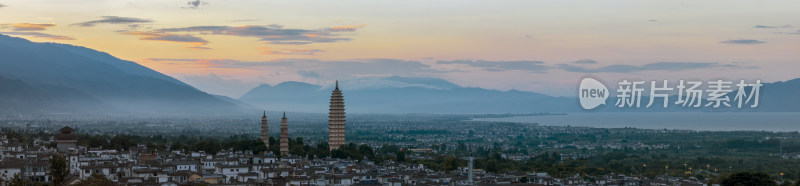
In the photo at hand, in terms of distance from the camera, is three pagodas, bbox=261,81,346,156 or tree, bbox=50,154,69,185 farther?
three pagodas, bbox=261,81,346,156

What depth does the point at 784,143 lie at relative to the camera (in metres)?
155

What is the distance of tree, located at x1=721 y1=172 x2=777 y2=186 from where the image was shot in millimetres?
58938

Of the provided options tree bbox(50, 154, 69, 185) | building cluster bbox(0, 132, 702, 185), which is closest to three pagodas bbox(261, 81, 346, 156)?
building cluster bbox(0, 132, 702, 185)

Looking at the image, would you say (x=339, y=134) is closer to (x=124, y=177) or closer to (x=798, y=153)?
(x=124, y=177)

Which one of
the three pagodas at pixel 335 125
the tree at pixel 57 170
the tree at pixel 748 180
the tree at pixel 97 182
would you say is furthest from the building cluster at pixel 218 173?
the three pagodas at pixel 335 125

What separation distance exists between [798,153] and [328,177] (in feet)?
309

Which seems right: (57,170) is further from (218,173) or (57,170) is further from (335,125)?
(335,125)

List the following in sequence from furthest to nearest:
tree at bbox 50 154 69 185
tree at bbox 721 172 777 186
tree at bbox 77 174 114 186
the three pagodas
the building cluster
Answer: the three pagodas
tree at bbox 721 172 777 186
the building cluster
tree at bbox 50 154 69 185
tree at bbox 77 174 114 186

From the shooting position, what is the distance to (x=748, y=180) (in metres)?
59.4

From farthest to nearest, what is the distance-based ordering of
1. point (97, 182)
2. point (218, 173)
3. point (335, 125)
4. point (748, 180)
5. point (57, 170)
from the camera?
point (335, 125) < point (218, 173) < point (748, 180) < point (57, 170) < point (97, 182)

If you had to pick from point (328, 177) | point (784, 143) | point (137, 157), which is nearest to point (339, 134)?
point (137, 157)

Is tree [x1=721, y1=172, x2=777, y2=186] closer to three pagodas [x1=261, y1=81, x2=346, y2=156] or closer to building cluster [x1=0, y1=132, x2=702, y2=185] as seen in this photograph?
building cluster [x1=0, y1=132, x2=702, y2=185]

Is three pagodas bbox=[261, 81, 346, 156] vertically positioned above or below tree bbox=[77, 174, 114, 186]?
above

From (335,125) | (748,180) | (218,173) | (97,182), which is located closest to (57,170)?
(97,182)
